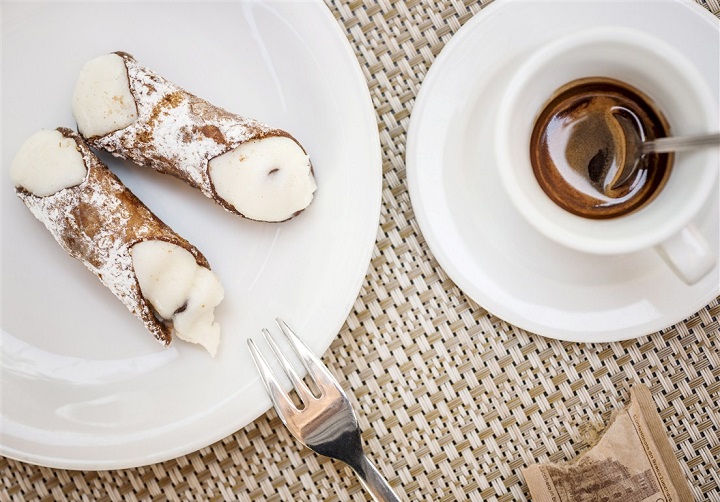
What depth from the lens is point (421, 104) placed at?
0.95m

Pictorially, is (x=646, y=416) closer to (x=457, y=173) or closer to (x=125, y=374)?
(x=457, y=173)

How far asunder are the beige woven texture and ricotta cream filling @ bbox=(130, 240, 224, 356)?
222 millimetres

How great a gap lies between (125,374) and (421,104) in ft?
2.12

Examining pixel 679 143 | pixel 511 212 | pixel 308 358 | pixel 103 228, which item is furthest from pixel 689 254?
pixel 103 228

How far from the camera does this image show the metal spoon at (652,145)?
780 mm

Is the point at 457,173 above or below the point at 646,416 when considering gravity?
above

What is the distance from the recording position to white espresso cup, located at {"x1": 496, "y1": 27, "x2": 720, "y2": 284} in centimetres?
78

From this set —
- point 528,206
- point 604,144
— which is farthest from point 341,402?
point 604,144

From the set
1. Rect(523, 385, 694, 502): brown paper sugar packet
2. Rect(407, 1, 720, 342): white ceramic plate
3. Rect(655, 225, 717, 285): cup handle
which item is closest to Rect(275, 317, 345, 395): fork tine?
Rect(407, 1, 720, 342): white ceramic plate

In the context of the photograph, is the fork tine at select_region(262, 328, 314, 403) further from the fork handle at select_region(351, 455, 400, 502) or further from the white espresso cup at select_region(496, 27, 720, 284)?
the white espresso cup at select_region(496, 27, 720, 284)

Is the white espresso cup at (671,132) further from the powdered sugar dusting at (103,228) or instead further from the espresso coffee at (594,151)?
the powdered sugar dusting at (103,228)

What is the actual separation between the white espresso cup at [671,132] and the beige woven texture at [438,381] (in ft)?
0.86

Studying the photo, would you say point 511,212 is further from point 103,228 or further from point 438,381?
point 103,228

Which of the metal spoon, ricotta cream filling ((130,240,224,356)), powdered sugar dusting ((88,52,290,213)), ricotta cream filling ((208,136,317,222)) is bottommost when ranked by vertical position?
the metal spoon
